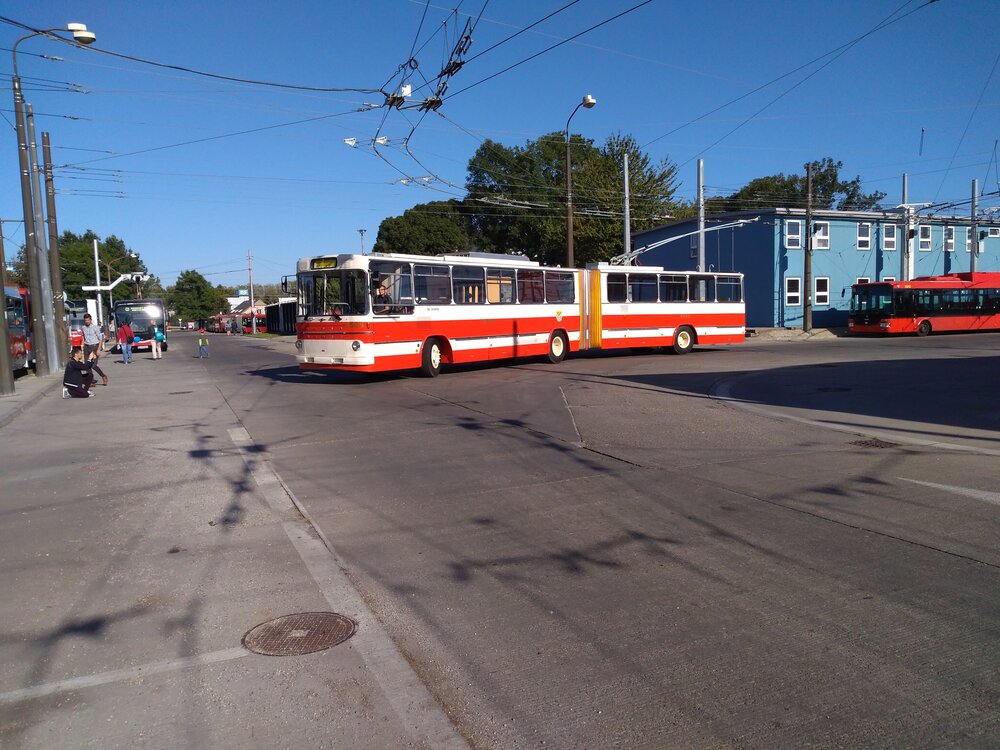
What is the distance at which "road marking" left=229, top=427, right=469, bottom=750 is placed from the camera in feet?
11.0

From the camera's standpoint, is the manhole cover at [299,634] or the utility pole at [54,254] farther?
the utility pole at [54,254]

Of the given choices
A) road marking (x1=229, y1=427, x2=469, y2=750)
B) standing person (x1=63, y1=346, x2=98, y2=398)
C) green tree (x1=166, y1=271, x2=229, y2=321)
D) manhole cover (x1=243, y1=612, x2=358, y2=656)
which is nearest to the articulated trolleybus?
standing person (x1=63, y1=346, x2=98, y2=398)

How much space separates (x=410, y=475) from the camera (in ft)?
27.8

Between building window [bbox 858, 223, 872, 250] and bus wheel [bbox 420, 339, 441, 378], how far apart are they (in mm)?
34432

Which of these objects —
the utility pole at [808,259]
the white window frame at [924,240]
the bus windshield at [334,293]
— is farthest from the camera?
the white window frame at [924,240]

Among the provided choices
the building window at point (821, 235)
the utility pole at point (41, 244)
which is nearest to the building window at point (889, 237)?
the building window at point (821, 235)

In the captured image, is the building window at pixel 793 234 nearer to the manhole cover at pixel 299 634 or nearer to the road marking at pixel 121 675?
the manhole cover at pixel 299 634

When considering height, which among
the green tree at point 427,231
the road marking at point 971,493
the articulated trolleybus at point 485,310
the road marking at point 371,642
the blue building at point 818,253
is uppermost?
the green tree at point 427,231

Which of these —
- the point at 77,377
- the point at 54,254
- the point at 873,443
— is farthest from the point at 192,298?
the point at 873,443

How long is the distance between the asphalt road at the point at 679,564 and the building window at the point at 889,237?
36391 mm

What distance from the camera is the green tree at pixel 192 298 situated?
148 meters

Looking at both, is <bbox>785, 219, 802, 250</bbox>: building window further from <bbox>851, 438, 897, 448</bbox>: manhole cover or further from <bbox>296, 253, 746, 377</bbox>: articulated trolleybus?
<bbox>851, 438, 897, 448</bbox>: manhole cover

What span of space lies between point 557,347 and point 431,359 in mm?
5810

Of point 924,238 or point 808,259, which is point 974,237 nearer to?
point 924,238
